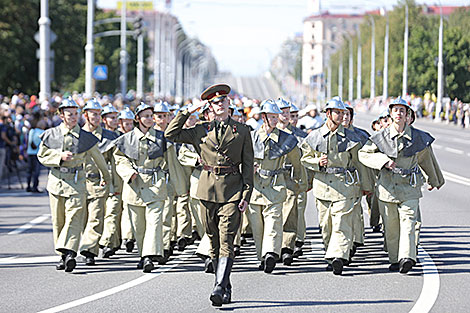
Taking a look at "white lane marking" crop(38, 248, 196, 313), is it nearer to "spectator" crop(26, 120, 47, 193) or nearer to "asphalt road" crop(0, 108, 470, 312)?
"asphalt road" crop(0, 108, 470, 312)

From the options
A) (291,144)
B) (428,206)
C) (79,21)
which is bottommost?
(428,206)

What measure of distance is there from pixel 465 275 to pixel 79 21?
57652 millimetres

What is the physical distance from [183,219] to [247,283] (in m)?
3.15

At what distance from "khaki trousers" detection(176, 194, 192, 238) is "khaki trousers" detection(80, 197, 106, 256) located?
4.63 ft

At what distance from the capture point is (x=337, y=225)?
11000mm

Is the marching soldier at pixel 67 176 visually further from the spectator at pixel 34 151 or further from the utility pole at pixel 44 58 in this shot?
the utility pole at pixel 44 58

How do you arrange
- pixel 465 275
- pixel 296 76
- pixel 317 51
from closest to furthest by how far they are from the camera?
pixel 465 275
pixel 296 76
pixel 317 51

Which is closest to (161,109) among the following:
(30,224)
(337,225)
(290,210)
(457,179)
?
(290,210)

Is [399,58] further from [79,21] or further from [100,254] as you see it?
[100,254]

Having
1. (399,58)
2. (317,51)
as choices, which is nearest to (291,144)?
(399,58)

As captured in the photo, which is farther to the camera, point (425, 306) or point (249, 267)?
point (249, 267)

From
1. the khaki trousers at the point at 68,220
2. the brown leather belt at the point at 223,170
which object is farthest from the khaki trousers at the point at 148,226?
the brown leather belt at the point at 223,170

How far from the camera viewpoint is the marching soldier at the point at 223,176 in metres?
9.10

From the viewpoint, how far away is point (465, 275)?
10.7m
